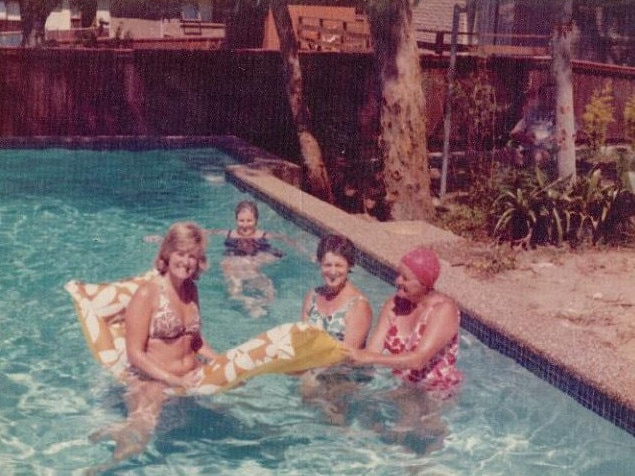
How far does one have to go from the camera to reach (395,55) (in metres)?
10.8

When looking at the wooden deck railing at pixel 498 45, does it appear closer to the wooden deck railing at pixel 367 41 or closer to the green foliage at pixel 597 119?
the wooden deck railing at pixel 367 41

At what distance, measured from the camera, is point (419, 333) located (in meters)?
4.98

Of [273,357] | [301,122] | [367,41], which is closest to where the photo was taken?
[273,357]

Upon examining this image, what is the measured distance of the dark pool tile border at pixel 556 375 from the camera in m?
5.15

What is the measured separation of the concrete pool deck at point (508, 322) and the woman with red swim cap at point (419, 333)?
89 cm

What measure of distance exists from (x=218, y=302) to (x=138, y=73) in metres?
9.74

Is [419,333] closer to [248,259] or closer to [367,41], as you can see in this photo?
[248,259]

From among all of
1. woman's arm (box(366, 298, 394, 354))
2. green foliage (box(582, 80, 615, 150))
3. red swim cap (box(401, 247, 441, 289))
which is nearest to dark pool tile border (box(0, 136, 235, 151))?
green foliage (box(582, 80, 615, 150))

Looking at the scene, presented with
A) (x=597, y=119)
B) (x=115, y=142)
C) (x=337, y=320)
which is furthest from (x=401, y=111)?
(x=115, y=142)

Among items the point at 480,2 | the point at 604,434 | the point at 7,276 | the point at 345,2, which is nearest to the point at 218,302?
the point at 7,276

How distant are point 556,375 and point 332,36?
23.3 metres

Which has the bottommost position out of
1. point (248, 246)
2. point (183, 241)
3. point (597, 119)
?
point (248, 246)

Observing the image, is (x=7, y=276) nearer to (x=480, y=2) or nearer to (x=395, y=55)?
(x=395, y=55)

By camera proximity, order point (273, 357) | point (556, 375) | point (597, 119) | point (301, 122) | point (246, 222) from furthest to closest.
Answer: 1. point (301, 122)
2. point (597, 119)
3. point (246, 222)
4. point (556, 375)
5. point (273, 357)
